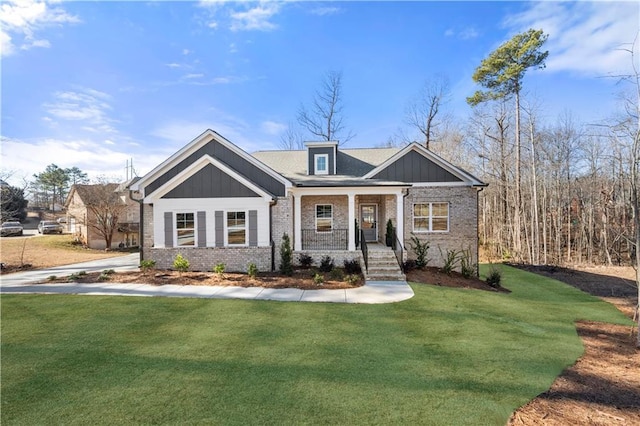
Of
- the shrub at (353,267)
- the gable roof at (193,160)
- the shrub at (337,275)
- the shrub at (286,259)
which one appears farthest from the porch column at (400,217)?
the gable roof at (193,160)

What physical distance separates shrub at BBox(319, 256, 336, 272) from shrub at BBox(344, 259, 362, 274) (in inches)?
23.5

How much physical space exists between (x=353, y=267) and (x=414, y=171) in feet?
18.6

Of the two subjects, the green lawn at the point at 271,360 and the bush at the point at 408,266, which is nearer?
the green lawn at the point at 271,360

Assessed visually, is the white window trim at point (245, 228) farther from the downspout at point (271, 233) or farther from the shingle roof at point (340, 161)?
the shingle roof at point (340, 161)

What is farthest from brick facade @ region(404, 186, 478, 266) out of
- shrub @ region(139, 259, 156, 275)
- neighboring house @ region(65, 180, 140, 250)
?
neighboring house @ region(65, 180, 140, 250)

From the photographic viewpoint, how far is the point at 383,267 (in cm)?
1138

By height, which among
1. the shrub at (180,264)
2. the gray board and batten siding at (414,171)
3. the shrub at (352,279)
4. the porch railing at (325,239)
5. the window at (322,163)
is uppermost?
the window at (322,163)

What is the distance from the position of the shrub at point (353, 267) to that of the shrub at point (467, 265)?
14.5 feet

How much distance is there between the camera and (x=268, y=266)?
12.4 m

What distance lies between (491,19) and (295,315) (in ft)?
48.2

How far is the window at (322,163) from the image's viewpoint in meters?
15.8

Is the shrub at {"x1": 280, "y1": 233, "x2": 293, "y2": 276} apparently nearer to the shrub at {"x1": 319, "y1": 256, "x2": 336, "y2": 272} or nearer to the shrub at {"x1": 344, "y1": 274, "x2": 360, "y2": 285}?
the shrub at {"x1": 319, "y1": 256, "x2": 336, "y2": 272}

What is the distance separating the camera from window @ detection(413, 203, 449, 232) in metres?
14.2

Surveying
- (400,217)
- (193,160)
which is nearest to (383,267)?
(400,217)
